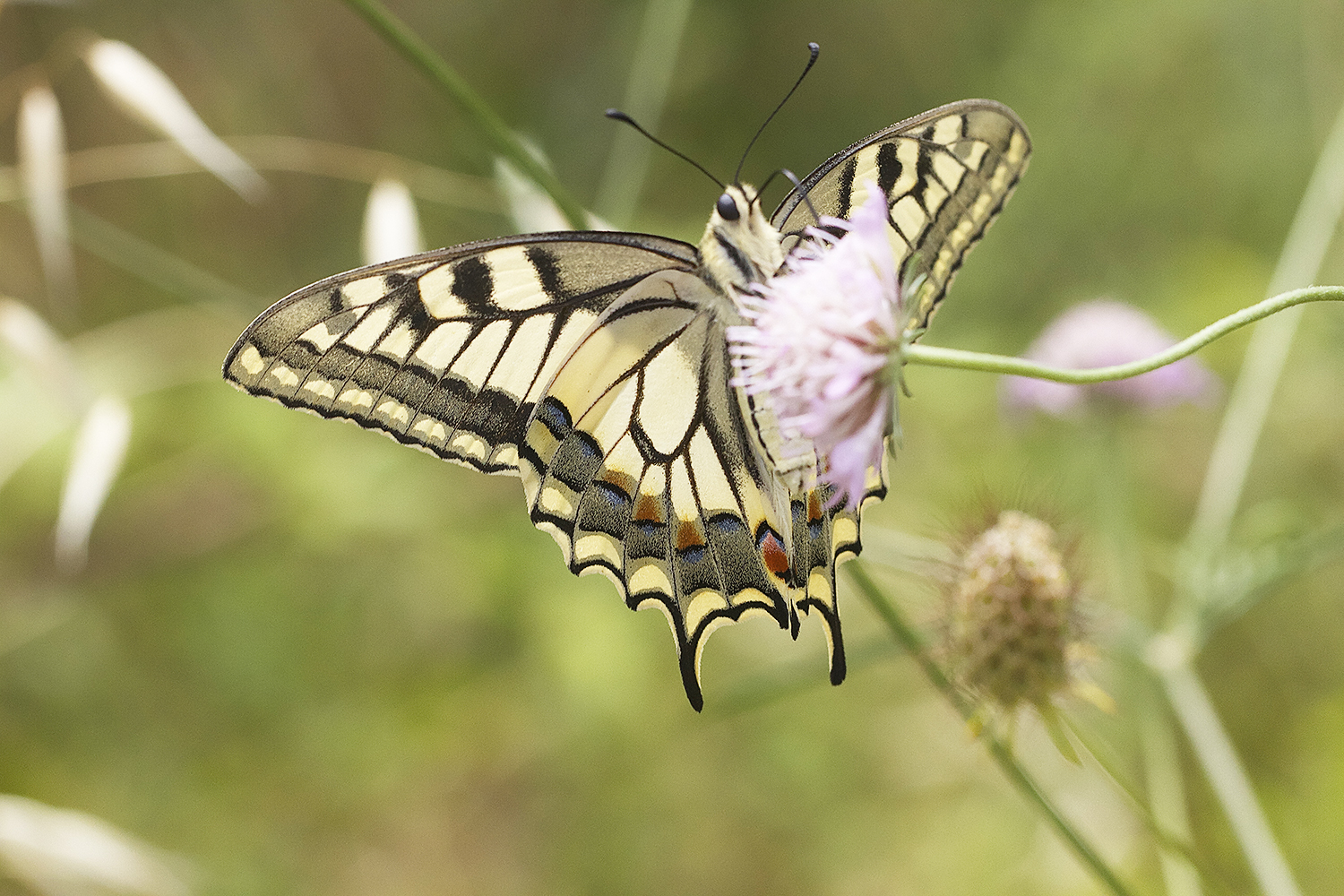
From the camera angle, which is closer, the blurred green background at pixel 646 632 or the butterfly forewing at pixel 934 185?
the butterfly forewing at pixel 934 185

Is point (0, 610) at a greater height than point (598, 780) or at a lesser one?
greater

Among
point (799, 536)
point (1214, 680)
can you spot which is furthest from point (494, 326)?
point (1214, 680)

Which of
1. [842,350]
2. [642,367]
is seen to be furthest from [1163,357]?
[642,367]

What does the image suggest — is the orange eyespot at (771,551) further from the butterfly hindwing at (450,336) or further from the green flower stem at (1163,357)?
the green flower stem at (1163,357)

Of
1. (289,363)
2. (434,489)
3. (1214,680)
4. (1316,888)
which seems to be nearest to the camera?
(289,363)

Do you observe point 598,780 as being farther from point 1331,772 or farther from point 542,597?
point 1331,772

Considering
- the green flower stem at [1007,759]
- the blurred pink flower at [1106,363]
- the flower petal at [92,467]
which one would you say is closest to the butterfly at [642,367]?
the green flower stem at [1007,759]
